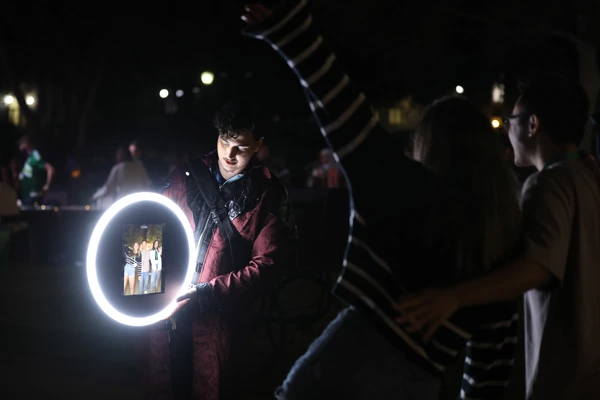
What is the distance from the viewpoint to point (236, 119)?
3551 mm

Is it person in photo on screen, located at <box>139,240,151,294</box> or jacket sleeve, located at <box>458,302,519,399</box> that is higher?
person in photo on screen, located at <box>139,240,151,294</box>

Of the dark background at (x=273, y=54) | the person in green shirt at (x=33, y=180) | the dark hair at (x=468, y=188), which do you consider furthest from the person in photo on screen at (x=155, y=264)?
the dark background at (x=273, y=54)

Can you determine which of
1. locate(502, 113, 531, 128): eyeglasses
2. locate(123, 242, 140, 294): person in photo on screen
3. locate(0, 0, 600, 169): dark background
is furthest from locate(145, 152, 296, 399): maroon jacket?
locate(0, 0, 600, 169): dark background

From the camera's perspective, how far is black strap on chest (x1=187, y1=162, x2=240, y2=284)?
351 centimetres

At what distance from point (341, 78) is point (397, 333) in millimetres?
802

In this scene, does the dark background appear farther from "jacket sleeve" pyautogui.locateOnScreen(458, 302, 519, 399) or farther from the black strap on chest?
"jacket sleeve" pyautogui.locateOnScreen(458, 302, 519, 399)

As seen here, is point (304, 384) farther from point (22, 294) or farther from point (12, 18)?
point (12, 18)

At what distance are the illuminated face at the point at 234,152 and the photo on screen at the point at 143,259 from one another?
0.62 metres

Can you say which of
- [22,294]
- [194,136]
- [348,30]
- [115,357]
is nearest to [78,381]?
[115,357]

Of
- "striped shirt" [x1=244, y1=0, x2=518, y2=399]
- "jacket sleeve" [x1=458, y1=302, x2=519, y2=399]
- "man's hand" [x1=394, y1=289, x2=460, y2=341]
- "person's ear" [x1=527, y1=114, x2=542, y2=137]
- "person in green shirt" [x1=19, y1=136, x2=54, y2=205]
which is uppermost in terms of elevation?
"person in green shirt" [x1=19, y1=136, x2=54, y2=205]

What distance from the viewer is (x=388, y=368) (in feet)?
7.49

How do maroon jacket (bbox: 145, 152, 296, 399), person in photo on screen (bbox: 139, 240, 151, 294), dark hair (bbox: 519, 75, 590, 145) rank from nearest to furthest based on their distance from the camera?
dark hair (bbox: 519, 75, 590, 145) → person in photo on screen (bbox: 139, 240, 151, 294) → maroon jacket (bbox: 145, 152, 296, 399)

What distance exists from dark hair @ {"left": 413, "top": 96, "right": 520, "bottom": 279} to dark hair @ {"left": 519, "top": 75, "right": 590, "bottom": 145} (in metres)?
0.40

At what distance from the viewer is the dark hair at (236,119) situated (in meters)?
3.55
